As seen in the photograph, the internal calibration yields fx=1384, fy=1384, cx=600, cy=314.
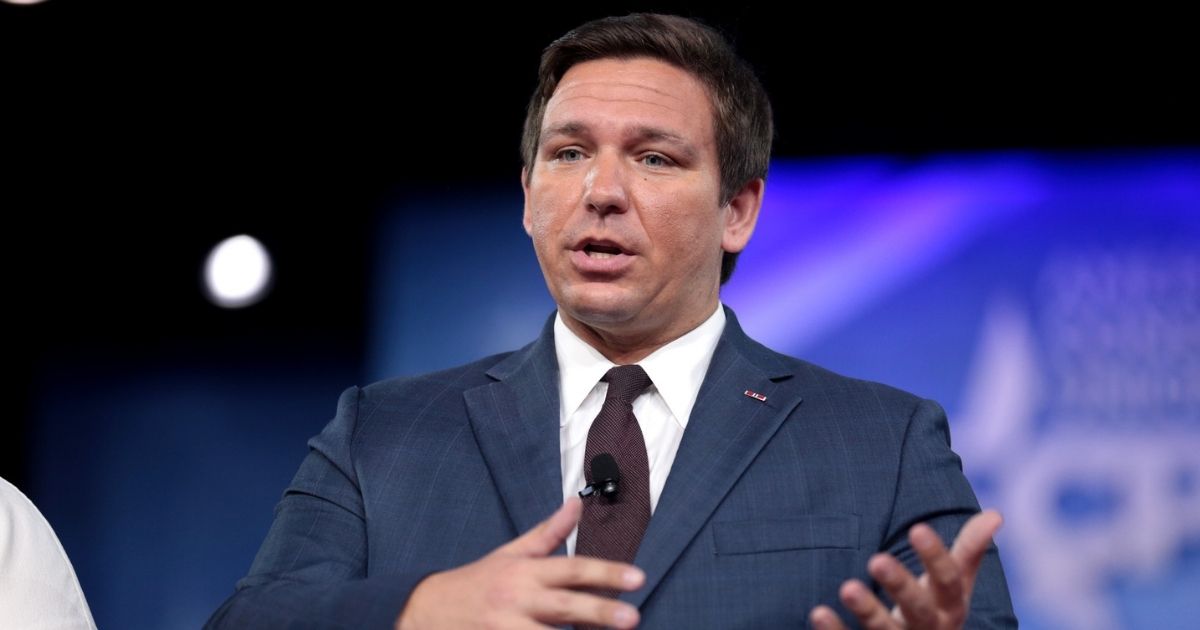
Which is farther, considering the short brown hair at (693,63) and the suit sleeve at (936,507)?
the short brown hair at (693,63)

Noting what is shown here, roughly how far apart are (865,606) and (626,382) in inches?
29.1

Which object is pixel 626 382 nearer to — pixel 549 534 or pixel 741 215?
pixel 741 215

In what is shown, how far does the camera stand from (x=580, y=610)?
1.51 m

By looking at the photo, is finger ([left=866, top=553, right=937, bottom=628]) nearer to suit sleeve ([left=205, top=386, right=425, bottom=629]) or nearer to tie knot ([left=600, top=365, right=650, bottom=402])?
suit sleeve ([left=205, top=386, right=425, bottom=629])

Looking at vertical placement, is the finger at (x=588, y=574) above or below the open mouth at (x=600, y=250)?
below

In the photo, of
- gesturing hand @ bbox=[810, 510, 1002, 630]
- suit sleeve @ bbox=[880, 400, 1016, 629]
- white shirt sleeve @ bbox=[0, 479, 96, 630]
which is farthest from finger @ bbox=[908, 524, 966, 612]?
white shirt sleeve @ bbox=[0, 479, 96, 630]

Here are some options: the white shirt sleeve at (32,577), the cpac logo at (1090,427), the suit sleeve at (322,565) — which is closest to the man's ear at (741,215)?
the suit sleeve at (322,565)

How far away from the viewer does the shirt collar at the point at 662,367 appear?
2.21 metres

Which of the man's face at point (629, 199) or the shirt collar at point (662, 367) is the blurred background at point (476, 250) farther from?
the shirt collar at point (662, 367)

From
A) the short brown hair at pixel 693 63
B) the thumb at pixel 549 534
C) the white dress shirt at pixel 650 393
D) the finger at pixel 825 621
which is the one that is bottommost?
the finger at pixel 825 621

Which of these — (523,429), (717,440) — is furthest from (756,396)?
(523,429)

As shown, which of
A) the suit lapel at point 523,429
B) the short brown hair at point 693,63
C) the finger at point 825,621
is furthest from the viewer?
the short brown hair at point 693,63

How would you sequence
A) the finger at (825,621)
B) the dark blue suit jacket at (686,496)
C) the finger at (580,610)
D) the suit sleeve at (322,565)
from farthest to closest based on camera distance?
the dark blue suit jacket at (686,496) < the suit sleeve at (322,565) < the finger at (825,621) < the finger at (580,610)

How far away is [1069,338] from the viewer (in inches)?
168
